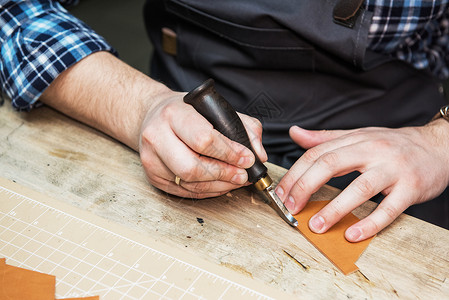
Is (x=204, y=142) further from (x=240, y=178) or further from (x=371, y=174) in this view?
(x=371, y=174)

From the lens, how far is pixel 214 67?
3.56 feet

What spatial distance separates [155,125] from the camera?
2.51ft

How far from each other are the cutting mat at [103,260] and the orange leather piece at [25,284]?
0.01 meters

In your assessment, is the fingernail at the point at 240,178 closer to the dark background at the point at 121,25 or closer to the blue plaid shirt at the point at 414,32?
the blue plaid shirt at the point at 414,32

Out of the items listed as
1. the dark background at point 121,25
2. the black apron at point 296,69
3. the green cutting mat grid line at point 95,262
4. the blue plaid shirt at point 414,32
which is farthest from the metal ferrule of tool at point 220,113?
the dark background at point 121,25

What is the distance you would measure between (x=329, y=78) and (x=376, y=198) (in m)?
0.32

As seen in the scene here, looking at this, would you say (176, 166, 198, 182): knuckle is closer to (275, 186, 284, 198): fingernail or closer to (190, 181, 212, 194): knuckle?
(190, 181, 212, 194): knuckle

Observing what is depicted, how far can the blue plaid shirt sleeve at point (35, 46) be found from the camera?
3.07 ft

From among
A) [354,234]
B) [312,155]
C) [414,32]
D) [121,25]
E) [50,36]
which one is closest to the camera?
[354,234]

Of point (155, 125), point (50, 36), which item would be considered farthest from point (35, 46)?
point (155, 125)

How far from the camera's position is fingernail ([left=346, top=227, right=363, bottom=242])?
28.8 inches

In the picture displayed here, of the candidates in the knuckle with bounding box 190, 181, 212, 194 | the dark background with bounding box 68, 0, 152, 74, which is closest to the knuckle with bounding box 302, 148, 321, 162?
the knuckle with bounding box 190, 181, 212, 194

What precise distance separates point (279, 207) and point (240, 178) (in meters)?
0.09

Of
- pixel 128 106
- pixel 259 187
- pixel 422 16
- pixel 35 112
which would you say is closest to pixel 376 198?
pixel 259 187
